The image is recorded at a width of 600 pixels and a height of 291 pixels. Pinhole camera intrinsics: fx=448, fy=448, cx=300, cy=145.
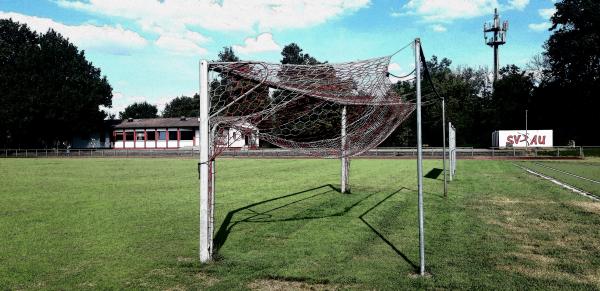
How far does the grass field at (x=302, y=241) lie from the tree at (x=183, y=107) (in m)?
65.6

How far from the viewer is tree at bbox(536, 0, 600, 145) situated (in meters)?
41.0

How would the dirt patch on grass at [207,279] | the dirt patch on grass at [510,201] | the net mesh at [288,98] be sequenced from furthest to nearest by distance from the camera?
the dirt patch on grass at [510,201] → the net mesh at [288,98] → the dirt patch on grass at [207,279]

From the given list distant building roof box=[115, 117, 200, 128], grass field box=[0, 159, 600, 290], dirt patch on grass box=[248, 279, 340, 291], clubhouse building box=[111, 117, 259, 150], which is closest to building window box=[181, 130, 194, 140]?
clubhouse building box=[111, 117, 259, 150]

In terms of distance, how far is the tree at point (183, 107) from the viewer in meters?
78.7

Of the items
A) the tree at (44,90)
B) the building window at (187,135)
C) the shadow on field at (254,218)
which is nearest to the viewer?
the shadow on field at (254,218)

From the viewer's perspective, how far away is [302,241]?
684 centimetres

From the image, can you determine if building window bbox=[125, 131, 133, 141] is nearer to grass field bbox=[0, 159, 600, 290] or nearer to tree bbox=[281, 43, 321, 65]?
tree bbox=[281, 43, 321, 65]

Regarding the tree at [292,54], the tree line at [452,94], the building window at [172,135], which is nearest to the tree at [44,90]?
the tree line at [452,94]

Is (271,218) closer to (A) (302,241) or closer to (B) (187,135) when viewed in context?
(A) (302,241)

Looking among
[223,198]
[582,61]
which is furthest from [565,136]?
[223,198]

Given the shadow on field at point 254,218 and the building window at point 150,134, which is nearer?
the shadow on field at point 254,218

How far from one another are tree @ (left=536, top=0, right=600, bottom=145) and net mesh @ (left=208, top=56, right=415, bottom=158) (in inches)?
1645

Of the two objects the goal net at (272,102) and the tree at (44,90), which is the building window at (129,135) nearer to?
the tree at (44,90)

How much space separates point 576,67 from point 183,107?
66.5 metres
